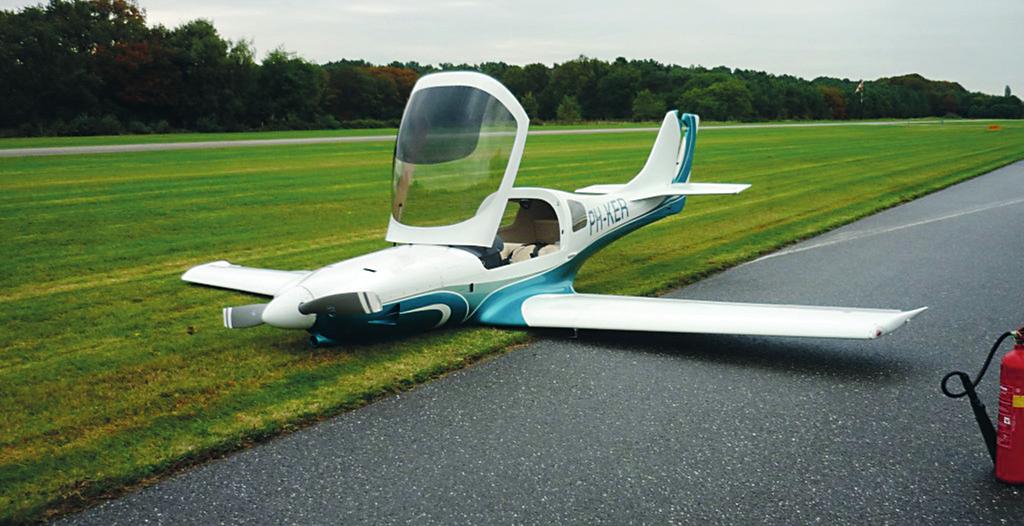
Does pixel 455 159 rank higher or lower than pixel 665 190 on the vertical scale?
higher

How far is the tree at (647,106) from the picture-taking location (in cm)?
10646

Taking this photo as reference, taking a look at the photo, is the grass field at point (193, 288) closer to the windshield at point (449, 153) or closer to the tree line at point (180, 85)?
the windshield at point (449, 153)

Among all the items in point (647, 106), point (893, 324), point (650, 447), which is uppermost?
point (647, 106)

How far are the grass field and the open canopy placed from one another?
1.11 m

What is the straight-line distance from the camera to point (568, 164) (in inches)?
1136

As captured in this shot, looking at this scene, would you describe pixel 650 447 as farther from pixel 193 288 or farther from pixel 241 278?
pixel 193 288

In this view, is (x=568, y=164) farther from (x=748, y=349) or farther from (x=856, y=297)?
(x=748, y=349)

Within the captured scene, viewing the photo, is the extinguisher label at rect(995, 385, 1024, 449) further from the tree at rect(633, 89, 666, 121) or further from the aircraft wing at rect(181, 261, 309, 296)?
the tree at rect(633, 89, 666, 121)

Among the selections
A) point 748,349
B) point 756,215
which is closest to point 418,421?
point 748,349

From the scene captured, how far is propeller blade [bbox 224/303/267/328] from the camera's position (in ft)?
21.5

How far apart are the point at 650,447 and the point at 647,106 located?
352 feet

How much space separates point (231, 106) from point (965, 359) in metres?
70.8

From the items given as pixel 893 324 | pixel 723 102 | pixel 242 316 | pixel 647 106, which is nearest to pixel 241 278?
pixel 242 316

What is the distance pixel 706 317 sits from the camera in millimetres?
7355
